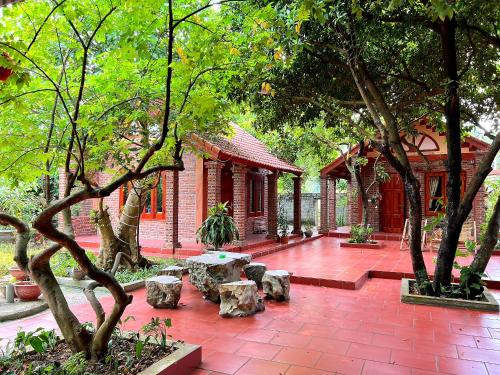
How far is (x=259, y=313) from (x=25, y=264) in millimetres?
3165

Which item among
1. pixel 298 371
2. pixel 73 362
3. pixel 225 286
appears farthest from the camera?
pixel 225 286

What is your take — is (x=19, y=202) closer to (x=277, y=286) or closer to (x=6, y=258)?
(x=6, y=258)

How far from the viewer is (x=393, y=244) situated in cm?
1297

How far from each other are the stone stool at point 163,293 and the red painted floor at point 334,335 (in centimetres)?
14

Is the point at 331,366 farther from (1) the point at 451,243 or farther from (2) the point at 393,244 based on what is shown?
(2) the point at 393,244

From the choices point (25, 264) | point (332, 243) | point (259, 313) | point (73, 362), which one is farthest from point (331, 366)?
point (332, 243)

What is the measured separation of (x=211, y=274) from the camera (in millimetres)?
6066

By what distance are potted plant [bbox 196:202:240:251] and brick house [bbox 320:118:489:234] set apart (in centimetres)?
656

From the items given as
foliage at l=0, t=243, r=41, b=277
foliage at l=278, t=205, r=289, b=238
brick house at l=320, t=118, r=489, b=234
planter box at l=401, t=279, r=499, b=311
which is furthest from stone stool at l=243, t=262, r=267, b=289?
brick house at l=320, t=118, r=489, b=234

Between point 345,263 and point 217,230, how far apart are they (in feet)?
10.3

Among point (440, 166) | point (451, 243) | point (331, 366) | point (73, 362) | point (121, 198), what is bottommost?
point (331, 366)

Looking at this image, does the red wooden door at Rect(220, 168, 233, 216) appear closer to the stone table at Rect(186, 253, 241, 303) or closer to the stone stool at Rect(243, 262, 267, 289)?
the stone stool at Rect(243, 262, 267, 289)

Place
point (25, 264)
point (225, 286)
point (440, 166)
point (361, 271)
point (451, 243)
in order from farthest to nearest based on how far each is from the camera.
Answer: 1. point (440, 166)
2. point (361, 271)
3. point (451, 243)
4. point (225, 286)
5. point (25, 264)

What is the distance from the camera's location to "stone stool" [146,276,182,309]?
5.59 m
